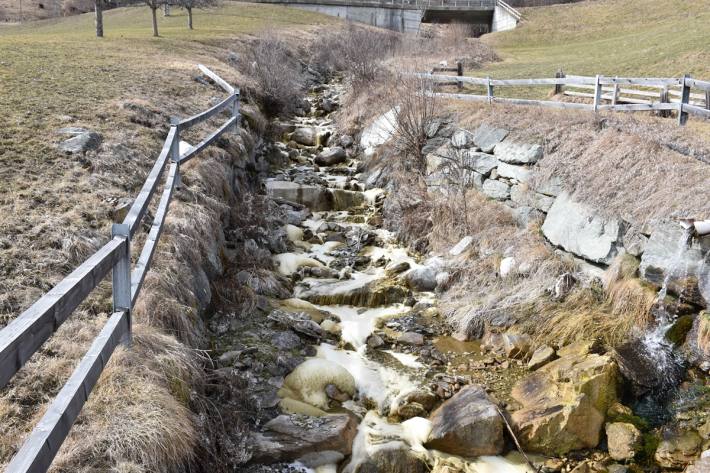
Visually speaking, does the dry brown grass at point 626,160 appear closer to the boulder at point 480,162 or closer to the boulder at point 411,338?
the boulder at point 480,162

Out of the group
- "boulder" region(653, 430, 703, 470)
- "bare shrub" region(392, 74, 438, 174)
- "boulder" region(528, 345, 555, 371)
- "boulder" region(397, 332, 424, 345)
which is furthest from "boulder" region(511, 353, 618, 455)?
"bare shrub" region(392, 74, 438, 174)

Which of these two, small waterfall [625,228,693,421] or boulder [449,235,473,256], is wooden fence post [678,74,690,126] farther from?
boulder [449,235,473,256]

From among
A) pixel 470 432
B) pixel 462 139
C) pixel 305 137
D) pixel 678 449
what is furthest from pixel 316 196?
pixel 678 449

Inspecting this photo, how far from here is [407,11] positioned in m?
56.4

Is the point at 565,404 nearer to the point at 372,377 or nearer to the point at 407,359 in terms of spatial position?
the point at 407,359

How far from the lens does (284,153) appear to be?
58.7 ft

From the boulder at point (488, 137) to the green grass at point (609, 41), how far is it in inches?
329

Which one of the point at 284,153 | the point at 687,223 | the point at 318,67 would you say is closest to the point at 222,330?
the point at 687,223

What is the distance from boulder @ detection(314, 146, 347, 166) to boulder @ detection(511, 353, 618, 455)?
10.8 m

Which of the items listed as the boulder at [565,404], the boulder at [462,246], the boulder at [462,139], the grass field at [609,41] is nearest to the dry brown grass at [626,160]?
the boulder at [462,139]

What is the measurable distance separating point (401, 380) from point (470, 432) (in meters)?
1.50

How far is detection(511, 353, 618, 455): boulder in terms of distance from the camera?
23.2 feet

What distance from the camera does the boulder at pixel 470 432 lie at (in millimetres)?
6953

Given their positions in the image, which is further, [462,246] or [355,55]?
[355,55]
